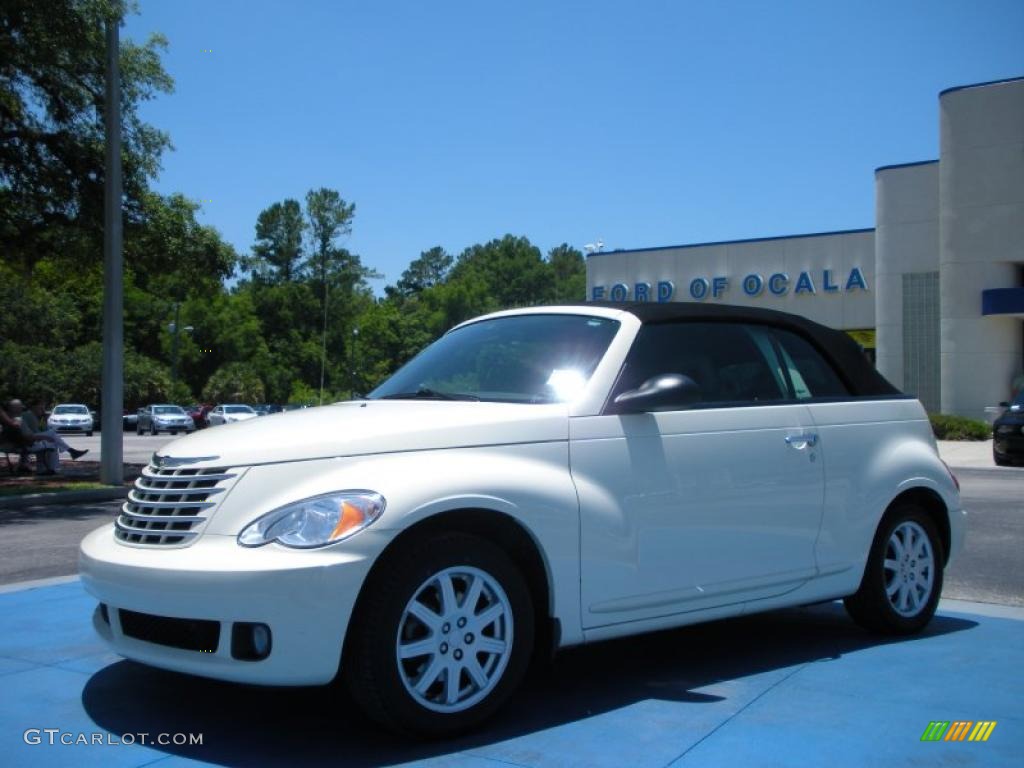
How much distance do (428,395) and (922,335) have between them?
3565 centimetres

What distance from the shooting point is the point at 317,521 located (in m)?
3.80

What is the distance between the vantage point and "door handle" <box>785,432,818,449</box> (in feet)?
17.0

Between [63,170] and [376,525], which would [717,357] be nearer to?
[376,525]

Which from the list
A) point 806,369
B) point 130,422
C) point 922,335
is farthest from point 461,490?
point 130,422

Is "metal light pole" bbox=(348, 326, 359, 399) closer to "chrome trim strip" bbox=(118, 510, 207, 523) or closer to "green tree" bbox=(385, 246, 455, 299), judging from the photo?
"green tree" bbox=(385, 246, 455, 299)

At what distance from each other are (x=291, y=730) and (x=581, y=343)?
2102 mm

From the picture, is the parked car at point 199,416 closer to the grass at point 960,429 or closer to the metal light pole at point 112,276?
the grass at point 960,429

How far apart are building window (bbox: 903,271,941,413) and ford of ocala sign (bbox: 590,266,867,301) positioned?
156 inches

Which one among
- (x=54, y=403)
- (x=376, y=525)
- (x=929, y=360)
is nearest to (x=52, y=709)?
(x=376, y=525)

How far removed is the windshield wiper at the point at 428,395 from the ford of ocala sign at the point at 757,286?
3583 centimetres

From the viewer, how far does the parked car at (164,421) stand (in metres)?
49.3

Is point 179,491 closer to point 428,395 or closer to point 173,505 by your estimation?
point 173,505

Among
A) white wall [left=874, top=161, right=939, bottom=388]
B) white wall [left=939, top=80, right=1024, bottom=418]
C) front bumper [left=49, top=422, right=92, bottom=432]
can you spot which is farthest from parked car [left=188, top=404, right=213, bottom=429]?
white wall [left=939, top=80, right=1024, bottom=418]

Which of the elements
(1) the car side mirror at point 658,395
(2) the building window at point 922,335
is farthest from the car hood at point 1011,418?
(1) the car side mirror at point 658,395
